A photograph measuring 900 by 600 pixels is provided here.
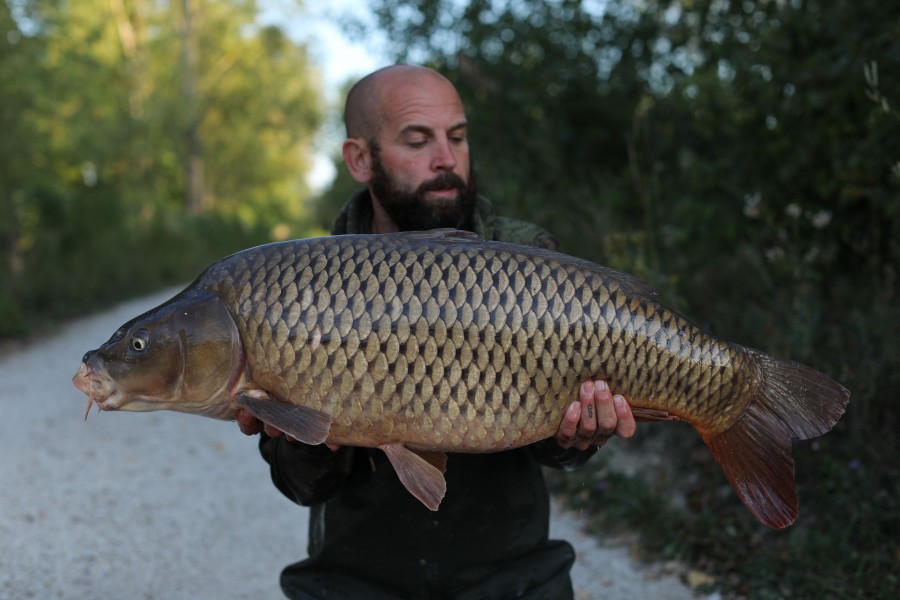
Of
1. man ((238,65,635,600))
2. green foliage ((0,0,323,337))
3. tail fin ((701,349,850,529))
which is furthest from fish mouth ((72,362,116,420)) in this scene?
green foliage ((0,0,323,337))

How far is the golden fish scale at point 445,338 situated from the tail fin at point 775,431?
115mm

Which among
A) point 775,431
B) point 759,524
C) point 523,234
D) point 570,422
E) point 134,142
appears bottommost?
point 134,142

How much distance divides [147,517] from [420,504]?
2.39m

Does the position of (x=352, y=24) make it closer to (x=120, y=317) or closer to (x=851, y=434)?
(x=851, y=434)

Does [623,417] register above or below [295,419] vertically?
below

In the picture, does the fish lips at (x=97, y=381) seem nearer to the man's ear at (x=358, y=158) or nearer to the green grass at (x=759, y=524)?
the man's ear at (x=358, y=158)

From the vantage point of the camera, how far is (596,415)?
1563 mm

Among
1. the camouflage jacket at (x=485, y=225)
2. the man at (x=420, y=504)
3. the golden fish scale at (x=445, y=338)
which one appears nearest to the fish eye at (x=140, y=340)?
the golden fish scale at (x=445, y=338)

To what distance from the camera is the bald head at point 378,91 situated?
2.07 m

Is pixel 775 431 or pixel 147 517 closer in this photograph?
pixel 775 431

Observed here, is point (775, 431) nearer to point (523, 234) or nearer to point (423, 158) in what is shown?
point (523, 234)

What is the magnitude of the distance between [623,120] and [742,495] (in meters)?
4.40

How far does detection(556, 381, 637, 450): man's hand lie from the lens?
1.55 metres

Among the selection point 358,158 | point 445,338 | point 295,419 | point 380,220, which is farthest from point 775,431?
point 358,158
